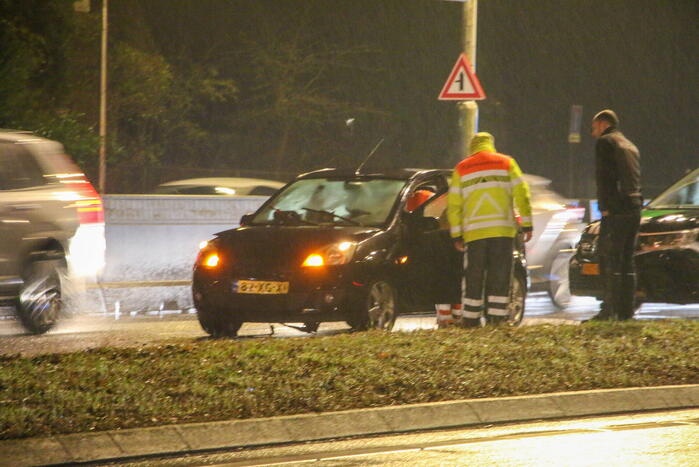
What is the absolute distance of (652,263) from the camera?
1347 cm

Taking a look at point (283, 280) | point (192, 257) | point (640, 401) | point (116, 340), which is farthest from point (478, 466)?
point (192, 257)

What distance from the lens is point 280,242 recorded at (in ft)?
37.9

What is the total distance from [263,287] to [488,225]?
1.95m

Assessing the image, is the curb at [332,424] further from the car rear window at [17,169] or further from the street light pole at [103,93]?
the street light pole at [103,93]

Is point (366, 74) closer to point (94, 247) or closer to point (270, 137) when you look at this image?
point (270, 137)

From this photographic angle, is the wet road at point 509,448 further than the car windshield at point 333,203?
No

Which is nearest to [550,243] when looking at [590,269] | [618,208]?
[590,269]

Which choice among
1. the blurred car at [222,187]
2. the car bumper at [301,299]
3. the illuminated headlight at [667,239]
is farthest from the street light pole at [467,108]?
the car bumper at [301,299]

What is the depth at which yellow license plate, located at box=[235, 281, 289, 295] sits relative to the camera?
11273 millimetres

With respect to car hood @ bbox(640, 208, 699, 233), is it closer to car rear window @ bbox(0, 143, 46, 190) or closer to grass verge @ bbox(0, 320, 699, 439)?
grass verge @ bbox(0, 320, 699, 439)

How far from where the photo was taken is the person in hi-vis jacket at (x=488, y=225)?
11539mm

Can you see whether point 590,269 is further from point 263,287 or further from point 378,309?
point 263,287

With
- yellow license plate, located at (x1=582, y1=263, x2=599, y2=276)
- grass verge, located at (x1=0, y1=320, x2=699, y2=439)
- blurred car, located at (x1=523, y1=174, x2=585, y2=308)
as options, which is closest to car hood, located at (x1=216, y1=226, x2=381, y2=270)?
grass verge, located at (x1=0, y1=320, x2=699, y2=439)

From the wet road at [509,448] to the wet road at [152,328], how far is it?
3.79 meters
